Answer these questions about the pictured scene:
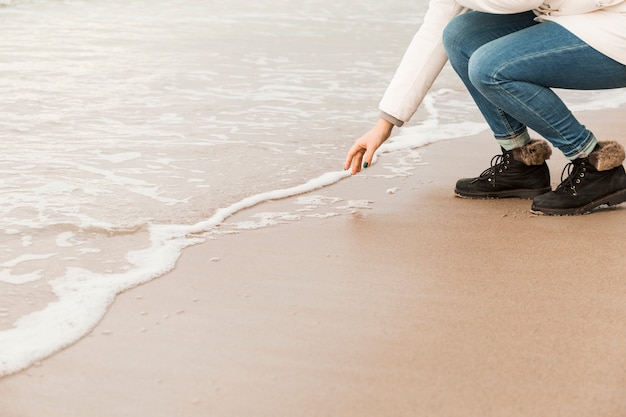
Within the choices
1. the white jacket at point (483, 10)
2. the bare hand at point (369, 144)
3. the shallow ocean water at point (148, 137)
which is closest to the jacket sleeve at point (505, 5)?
the white jacket at point (483, 10)

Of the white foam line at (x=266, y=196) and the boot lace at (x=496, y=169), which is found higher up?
the boot lace at (x=496, y=169)

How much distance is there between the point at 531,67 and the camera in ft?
9.88

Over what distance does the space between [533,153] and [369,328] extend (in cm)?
139

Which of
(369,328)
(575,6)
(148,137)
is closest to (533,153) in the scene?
(575,6)

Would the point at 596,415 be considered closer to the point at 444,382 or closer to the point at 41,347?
the point at 444,382

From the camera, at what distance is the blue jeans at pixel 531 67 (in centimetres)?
298

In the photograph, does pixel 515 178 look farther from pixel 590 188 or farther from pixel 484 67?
pixel 484 67

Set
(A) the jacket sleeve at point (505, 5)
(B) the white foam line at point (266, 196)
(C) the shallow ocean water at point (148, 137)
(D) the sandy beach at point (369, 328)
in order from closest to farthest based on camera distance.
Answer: (D) the sandy beach at point (369, 328) < (C) the shallow ocean water at point (148, 137) < (A) the jacket sleeve at point (505, 5) < (B) the white foam line at point (266, 196)

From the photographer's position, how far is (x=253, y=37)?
8.48 m

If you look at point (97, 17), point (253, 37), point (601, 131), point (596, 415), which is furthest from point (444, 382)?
point (97, 17)

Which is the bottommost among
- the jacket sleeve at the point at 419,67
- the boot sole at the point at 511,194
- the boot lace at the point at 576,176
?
the boot sole at the point at 511,194

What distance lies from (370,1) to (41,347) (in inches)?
474

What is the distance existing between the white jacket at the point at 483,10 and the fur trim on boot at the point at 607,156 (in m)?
0.32

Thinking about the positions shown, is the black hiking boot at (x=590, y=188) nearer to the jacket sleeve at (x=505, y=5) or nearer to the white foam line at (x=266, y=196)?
the jacket sleeve at (x=505, y=5)
